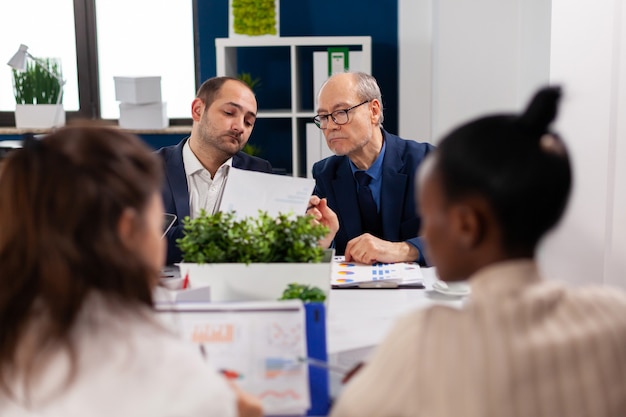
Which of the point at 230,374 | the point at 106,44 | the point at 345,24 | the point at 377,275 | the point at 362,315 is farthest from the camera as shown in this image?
the point at 106,44

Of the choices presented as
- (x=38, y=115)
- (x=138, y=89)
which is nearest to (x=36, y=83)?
(x=38, y=115)

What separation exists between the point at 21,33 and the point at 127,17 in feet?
2.29

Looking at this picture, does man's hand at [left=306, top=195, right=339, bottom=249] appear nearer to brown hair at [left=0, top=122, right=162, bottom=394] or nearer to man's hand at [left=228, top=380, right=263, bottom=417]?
man's hand at [left=228, top=380, right=263, bottom=417]

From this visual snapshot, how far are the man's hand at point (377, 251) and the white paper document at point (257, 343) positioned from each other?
1.00 meters

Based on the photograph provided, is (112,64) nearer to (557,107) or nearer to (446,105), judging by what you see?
(446,105)

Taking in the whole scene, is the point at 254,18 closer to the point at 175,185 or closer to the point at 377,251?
the point at 175,185

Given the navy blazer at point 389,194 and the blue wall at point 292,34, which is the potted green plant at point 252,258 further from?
the blue wall at point 292,34

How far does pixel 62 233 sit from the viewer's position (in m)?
0.87

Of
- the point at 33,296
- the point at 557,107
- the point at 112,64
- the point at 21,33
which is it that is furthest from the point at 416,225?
the point at 21,33

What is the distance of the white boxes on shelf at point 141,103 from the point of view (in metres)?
4.19

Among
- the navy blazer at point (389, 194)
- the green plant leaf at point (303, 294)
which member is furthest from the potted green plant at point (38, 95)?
the green plant leaf at point (303, 294)

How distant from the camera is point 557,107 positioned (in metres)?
0.94

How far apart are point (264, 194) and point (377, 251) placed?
472 mm

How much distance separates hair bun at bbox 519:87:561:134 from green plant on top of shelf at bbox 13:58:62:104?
3926 mm
